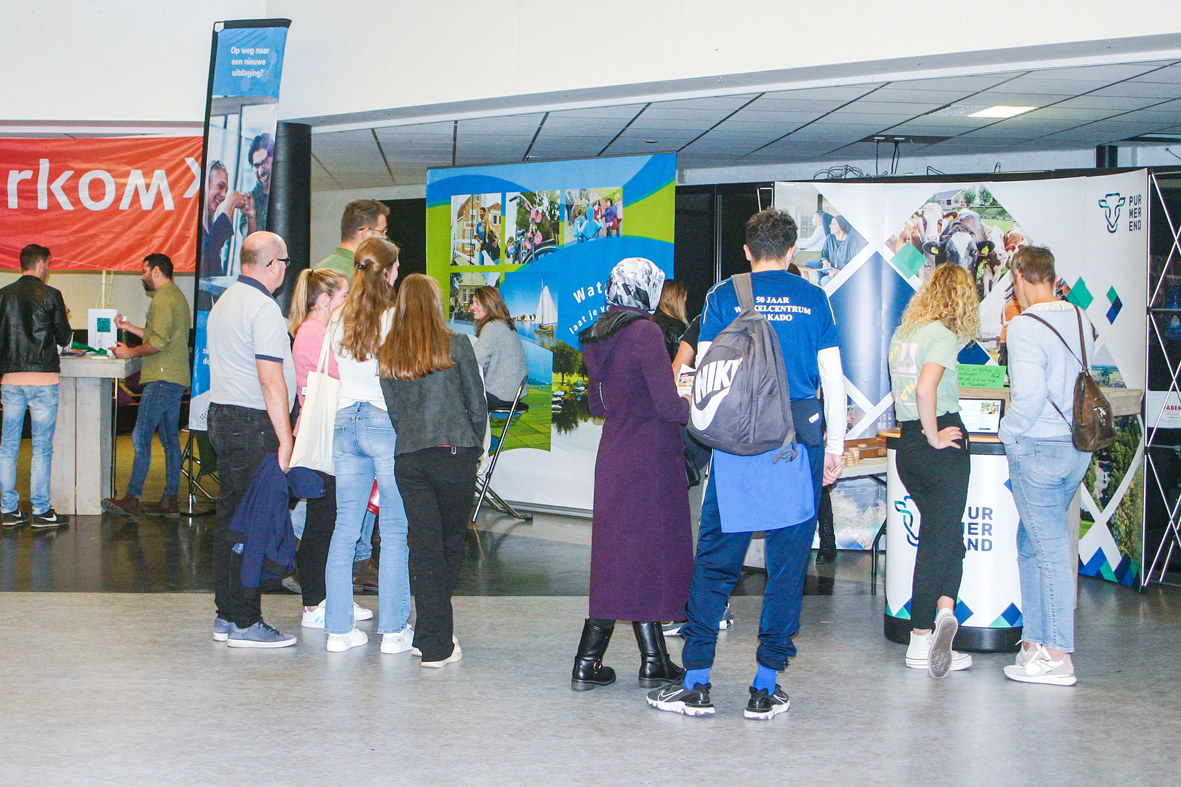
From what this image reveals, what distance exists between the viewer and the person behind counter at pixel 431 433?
3.55 metres

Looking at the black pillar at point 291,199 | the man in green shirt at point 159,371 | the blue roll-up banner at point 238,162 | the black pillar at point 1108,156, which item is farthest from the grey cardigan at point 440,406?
the black pillar at point 1108,156

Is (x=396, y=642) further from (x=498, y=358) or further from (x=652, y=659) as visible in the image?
(x=498, y=358)

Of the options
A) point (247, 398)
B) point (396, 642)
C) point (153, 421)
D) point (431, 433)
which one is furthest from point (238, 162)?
point (396, 642)

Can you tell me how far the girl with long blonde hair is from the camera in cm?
365

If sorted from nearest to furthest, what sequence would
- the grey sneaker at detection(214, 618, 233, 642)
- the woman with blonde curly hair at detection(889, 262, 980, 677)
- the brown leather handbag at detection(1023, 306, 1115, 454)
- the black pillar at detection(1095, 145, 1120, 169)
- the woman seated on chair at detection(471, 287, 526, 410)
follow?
1. the brown leather handbag at detection(1023, 306, 1115, 454)
2. the woman with blonde curly hair at detection(889, 262, 980, 677)
3. the grey sneaker at detection(214, 618, 233, 642)
4. the woman seated on chair at detection(471, 287, 526, 410)
5. the black pillar at detection(1095, 145, 1120, 169)

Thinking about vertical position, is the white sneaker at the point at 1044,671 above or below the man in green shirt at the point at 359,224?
below

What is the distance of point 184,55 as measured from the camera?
7043mm

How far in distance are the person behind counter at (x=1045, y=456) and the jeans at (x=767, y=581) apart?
36.0 inches

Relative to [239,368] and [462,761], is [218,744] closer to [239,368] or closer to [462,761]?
[462,761]

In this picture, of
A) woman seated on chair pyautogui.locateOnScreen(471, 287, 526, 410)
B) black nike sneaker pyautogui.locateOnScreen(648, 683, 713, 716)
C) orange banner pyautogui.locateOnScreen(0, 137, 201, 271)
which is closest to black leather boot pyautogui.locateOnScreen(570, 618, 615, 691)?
black nike sneaker pyautogui.locateOnScreen(648, 683, 713, 716)

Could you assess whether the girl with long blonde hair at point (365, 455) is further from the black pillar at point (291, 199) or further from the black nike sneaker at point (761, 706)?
the black pillar at point (291, 199)

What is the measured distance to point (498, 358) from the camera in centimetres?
657

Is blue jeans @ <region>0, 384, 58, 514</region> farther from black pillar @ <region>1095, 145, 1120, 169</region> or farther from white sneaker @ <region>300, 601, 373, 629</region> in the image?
black pillar @ <region>1095, 145, 1120, 169</region>

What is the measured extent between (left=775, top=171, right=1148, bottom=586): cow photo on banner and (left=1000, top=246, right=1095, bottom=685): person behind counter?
2034 millimetres
